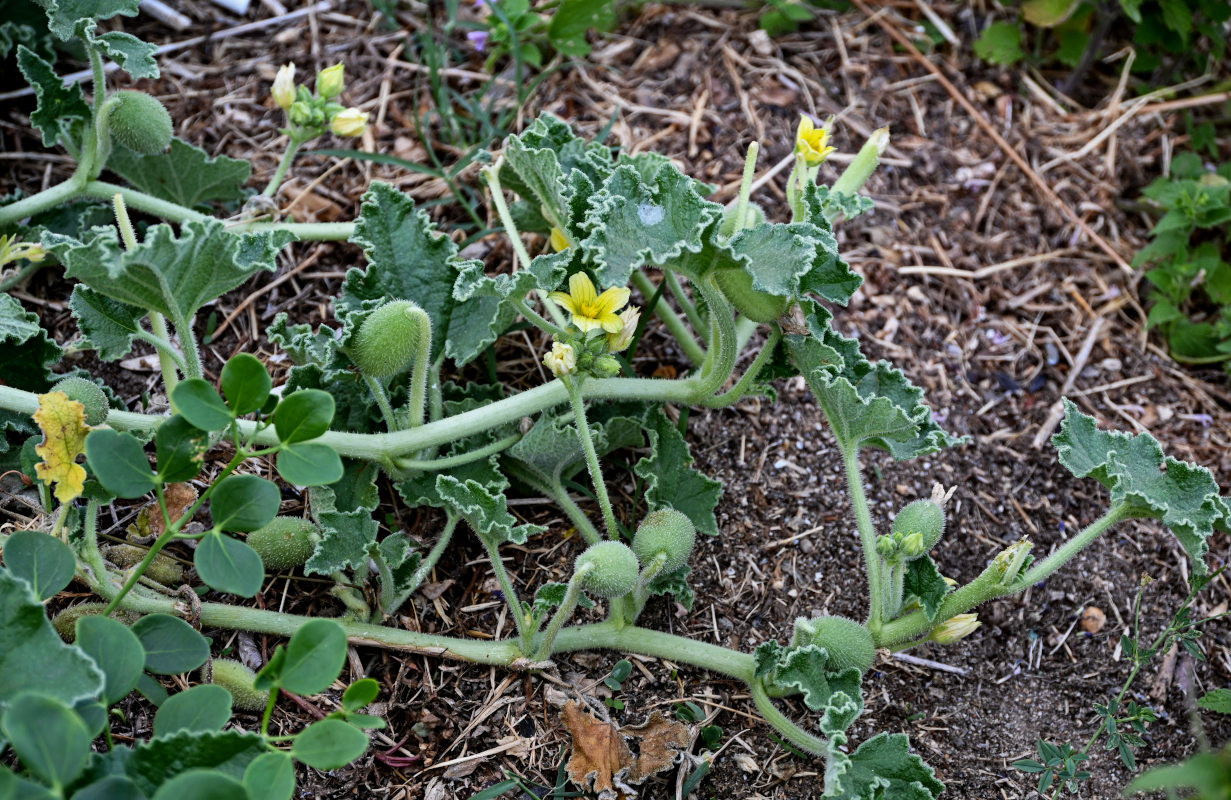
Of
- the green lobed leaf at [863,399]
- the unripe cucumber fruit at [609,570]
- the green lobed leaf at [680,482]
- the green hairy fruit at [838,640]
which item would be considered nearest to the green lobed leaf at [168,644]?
the unripe cucumber fruit at [609,570]

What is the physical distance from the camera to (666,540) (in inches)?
91.7

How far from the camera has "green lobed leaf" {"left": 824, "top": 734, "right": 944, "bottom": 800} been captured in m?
2.07

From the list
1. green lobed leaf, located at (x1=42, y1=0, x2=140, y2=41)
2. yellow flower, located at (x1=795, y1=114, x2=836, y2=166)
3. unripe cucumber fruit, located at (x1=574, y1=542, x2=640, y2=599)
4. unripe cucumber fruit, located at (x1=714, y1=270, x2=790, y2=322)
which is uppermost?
green lobed leaf, located at (x1=42, y1=0, x2=140, y2=41)

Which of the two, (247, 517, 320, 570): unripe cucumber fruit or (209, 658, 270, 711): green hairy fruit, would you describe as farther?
(247, 517, 320, 570): unripe cucumber fruit

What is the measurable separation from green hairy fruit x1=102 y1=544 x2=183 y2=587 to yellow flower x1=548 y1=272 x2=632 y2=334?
1077mm

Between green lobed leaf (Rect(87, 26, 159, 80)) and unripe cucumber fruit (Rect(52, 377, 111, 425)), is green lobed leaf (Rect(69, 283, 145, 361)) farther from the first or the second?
green lobed leaf (Rect(87, 26, 159, 80))

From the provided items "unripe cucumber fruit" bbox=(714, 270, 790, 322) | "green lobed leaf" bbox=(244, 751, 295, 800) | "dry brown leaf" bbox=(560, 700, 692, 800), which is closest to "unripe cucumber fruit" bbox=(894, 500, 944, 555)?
"unripe cucumber fruit" bbox=(714, 270, 790, 322)

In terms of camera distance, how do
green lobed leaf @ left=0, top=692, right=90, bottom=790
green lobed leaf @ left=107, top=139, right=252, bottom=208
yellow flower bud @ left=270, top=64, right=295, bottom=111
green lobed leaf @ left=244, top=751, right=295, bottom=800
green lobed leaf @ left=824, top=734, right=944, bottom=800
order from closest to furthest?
1. green lobed leaf @ left=0, top=692, right=90, bottom=790
2. green lobed leaf @ left=244, top=751, right=295, bottom=800
3. green lobed leaf @ left=824, top=734, right=944, bottom=800
4. yellow flower bud @ left=270, top=64, right=295, bottom=111
5. green lobed leaf @ left=107, top=139, right=252, bottom=208

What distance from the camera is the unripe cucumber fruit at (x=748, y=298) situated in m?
2.30

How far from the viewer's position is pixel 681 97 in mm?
3629

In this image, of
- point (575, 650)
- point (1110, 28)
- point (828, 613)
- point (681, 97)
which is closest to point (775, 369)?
point (828, 613)

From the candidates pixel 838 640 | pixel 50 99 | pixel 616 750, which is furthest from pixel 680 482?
pixel 50 99

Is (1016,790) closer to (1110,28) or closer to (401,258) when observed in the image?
(401,258)

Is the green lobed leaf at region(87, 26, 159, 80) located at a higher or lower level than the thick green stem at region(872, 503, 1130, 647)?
higher
